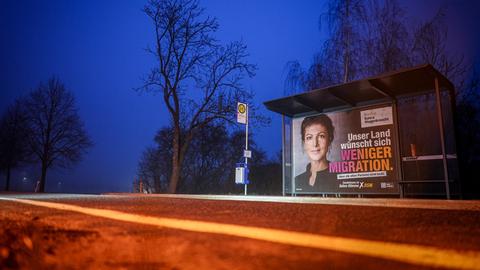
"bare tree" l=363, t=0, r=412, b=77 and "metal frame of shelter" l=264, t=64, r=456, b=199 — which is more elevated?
"bare tree" l=363, t=0, r=412, b=77

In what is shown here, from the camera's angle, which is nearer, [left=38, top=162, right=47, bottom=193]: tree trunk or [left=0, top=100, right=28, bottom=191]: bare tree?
[left=38, top=162, right=47, bottom=193]: tree trunk

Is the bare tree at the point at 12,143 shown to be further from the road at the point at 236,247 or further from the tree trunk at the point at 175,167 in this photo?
the road at the point at 236,247

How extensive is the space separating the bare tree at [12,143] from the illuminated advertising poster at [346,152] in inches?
1099

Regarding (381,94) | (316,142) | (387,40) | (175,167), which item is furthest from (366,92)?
(175,167)

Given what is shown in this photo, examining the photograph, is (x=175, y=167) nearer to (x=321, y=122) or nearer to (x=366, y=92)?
(x=321, y=122)

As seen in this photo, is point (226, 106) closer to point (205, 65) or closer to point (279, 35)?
point (205, 65)

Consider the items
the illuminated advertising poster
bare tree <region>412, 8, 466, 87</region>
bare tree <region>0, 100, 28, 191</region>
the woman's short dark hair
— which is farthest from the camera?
bare tree <region>0, 100, 28, 191</region>

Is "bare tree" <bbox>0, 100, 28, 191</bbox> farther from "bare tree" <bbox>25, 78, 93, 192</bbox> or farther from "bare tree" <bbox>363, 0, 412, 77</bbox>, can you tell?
"bare tree" <bbox>363, 0, 412, 77</bbox>

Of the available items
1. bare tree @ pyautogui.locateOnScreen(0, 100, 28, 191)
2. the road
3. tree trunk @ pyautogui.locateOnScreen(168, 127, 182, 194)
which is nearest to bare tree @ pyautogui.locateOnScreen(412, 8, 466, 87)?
tree trunk @ pyautogui.locateOnScreen(168, 127, 182, 194)

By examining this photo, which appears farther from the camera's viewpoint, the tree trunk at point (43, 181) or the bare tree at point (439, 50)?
the tree trunk at point (43, 181)

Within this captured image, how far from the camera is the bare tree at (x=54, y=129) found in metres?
30.4

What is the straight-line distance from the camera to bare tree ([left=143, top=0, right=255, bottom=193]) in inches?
861

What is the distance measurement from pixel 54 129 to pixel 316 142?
26032mm

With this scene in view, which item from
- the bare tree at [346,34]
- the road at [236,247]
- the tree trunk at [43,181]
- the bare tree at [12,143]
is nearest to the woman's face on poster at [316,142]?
the bare tree at [346,34]
